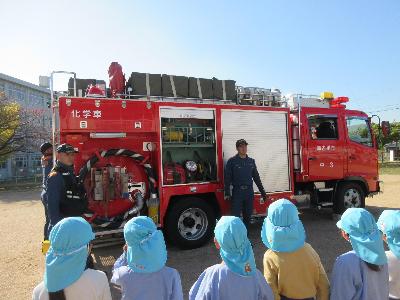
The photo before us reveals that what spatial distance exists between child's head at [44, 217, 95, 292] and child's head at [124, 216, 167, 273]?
295mm

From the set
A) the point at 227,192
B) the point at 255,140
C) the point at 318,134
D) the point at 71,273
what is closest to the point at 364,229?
the point at 71,273

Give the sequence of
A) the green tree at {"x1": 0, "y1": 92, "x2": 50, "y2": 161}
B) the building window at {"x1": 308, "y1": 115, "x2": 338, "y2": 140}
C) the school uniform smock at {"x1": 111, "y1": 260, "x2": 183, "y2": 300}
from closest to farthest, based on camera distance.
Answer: the school uniform smock at {"x1": 111, "y1": 260, "x2": 183, "y2": 300}, the building window at {"x1": 308, "y1": 115, "x2": 338, "y2": 140}, the green tree at {"x1": 0, "y1": 92, "x2": 50, "y2": 161}

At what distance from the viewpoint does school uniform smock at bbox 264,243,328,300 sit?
2.43 meters

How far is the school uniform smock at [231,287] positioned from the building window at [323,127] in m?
6.10

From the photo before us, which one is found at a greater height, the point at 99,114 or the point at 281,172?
the point at 99,114

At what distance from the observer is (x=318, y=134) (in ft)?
26.1

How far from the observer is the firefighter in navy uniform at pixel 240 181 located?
6.23 meters

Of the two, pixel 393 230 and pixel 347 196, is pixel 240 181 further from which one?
pixel 393 230

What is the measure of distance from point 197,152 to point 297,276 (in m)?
4.63

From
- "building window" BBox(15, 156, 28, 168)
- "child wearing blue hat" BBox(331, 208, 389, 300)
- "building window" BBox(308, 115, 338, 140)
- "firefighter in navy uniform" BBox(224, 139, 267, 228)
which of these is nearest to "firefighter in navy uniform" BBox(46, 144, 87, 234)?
"firefighter in navy uniform" BBox(224, 139, 267, 228)

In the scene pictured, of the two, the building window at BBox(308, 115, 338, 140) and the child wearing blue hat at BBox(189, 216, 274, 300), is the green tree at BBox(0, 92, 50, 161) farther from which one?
the child wearing blue hat at BBox(189, 216, 274, 300)

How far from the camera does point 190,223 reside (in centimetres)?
629

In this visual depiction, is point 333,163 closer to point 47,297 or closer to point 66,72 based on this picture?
point 66,72

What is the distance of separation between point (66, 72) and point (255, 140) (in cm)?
368
